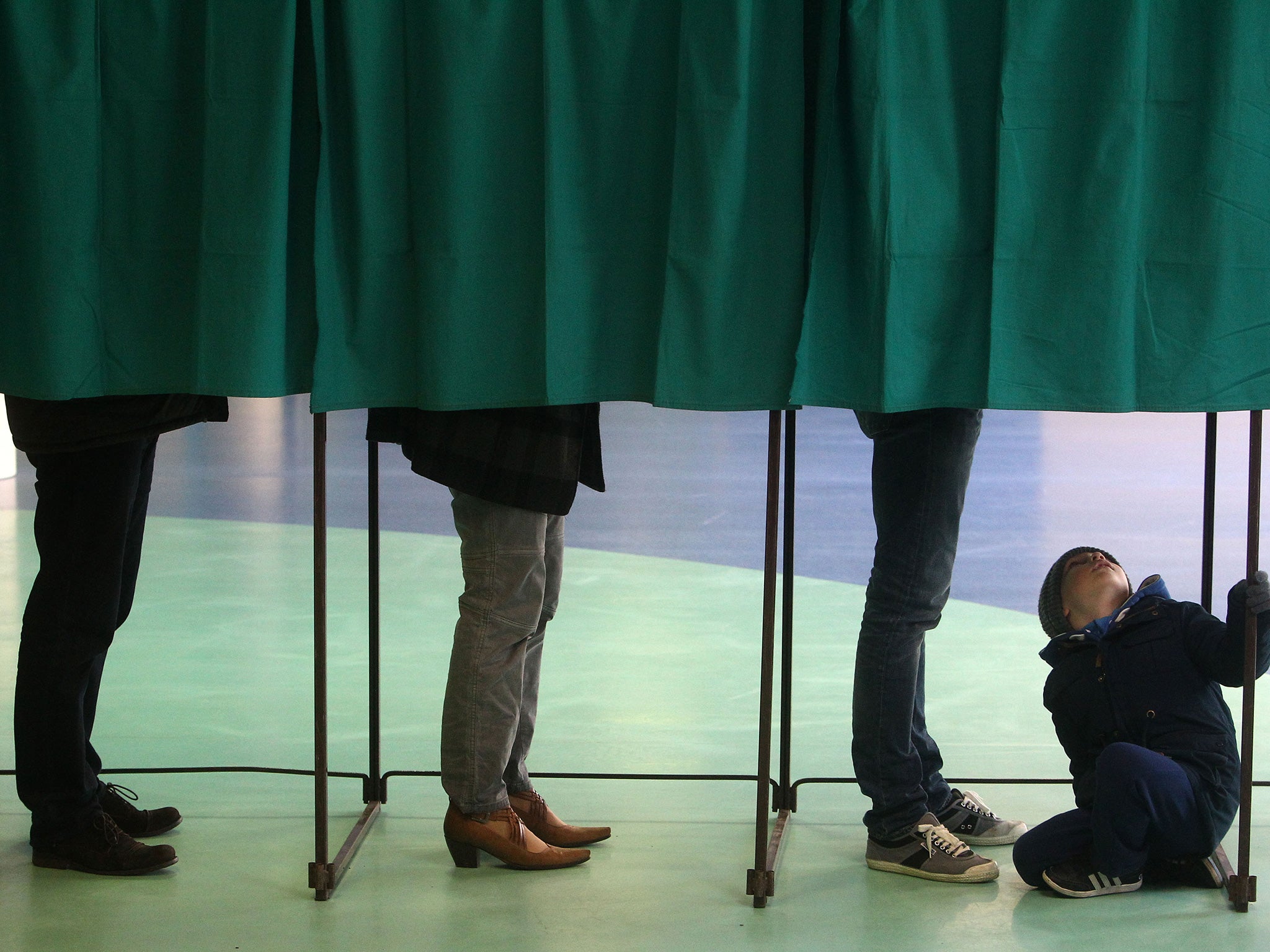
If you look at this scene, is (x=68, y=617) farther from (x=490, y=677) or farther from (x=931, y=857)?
(x=931, y=857)

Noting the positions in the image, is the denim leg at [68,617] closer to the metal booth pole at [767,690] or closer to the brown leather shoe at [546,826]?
the brown leather shoe at [546,826]

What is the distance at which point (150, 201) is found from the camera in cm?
222

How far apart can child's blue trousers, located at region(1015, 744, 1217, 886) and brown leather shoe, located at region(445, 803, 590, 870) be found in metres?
0.86

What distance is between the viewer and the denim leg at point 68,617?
7.67 feet

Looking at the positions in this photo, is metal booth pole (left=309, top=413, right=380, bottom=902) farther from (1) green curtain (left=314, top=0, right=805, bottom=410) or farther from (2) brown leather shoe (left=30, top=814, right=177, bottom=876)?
(2) brown leather shoe (left=30, top=814, right=177, bottom=876)

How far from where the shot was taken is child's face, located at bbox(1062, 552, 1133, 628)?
99.3 inches

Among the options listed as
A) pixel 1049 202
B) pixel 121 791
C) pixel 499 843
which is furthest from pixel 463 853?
pixel 1049 202

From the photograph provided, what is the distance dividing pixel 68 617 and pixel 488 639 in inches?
29.8

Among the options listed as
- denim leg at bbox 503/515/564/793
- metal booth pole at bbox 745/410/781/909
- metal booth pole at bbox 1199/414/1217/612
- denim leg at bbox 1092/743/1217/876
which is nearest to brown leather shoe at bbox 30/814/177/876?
denim leg at bbox 503/515/564/793

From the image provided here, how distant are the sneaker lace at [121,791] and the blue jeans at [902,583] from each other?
1481 mm

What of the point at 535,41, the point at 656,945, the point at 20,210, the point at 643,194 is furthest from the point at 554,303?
the point at 656,945

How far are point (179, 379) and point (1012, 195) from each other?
4.63ft

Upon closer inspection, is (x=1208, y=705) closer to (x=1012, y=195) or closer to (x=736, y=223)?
(x=1012, y=195)

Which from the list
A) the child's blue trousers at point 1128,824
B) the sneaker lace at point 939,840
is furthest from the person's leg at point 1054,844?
the sneaker lace at point 939,840
